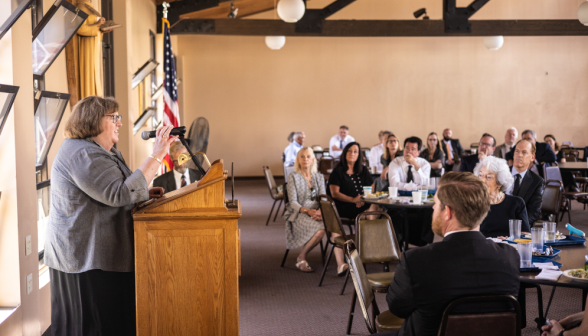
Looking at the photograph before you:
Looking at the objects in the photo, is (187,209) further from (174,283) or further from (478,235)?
(478,235)

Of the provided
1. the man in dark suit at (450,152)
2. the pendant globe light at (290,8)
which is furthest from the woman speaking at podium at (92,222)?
the man in dark suit at (450,152)

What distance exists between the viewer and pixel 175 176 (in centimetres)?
488

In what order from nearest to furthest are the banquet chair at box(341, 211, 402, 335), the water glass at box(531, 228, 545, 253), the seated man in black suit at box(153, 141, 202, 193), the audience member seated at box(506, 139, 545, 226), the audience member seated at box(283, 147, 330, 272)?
the water glass at box(531, 228, 545, 253)
the banquet chair at box(341, 211, 402, 335)
the audience member seated at box(506, 139, 545, 226)
the seated man in black suit at box(153, 141, 202, 193)
the audience member seated at box(283, 147, 330, 272)

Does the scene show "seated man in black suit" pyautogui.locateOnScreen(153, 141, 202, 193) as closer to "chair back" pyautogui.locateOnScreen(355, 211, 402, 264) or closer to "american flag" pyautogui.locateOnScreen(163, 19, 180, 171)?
"chair back" pyautogui.locateOnScreen(355, 211, 402, 264)

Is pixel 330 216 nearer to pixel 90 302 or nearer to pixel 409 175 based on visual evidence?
pixel 409 175

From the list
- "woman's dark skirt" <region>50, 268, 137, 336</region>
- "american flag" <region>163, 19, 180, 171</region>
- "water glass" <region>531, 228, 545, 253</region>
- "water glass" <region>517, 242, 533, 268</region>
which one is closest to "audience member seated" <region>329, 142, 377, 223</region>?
"american flag" <region>163, 19, 180, 171</region>

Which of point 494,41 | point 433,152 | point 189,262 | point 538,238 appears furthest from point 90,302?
point 494,41

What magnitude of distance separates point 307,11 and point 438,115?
584cm

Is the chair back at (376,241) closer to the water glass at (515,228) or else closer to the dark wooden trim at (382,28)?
the water glass at (515,228)

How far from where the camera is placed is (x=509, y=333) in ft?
5.98

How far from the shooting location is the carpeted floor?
3.68 metres

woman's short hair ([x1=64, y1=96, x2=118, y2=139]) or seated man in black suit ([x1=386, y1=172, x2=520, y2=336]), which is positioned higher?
woman's short hair ([x1=64, y1=96, x2=118, y2=139])

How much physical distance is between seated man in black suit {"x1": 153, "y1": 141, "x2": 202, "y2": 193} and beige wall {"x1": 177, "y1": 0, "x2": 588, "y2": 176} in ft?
29.8

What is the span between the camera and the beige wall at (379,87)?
551 inches
